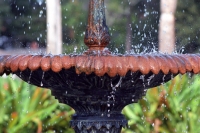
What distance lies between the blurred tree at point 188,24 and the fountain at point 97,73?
56.7ft

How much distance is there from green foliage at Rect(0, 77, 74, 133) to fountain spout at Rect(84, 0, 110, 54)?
2157mm

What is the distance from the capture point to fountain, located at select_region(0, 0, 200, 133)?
304 cm

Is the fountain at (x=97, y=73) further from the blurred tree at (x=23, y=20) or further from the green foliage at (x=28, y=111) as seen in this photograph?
the blurred tree at (x=23, y=20)

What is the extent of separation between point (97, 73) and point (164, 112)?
10.2 feet

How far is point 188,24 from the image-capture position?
23.2m

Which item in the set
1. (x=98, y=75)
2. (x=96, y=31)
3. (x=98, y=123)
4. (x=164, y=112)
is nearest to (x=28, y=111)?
(x=164, y=112)

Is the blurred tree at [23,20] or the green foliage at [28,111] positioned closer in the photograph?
the green foliage at [28,111]

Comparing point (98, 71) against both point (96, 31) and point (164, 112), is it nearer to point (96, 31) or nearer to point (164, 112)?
point (96, 31)

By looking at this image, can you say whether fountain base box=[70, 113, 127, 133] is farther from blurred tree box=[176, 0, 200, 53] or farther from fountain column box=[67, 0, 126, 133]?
blurred tree box=[176, 0, 200, 53]

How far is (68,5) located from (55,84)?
2585 centimetres

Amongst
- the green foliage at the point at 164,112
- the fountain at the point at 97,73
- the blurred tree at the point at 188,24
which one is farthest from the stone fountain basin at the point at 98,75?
the blurred tree at the point at 188,24

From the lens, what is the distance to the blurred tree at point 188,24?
2155 centimetres

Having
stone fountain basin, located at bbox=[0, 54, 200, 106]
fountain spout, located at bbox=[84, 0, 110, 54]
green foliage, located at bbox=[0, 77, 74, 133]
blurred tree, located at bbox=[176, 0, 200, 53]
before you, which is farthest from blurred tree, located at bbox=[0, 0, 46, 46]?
stone fountain basin, located at bbox=[0, 54, 200, 106]

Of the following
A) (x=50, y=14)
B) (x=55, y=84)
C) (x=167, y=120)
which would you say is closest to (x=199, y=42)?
(x=50, y=14)
